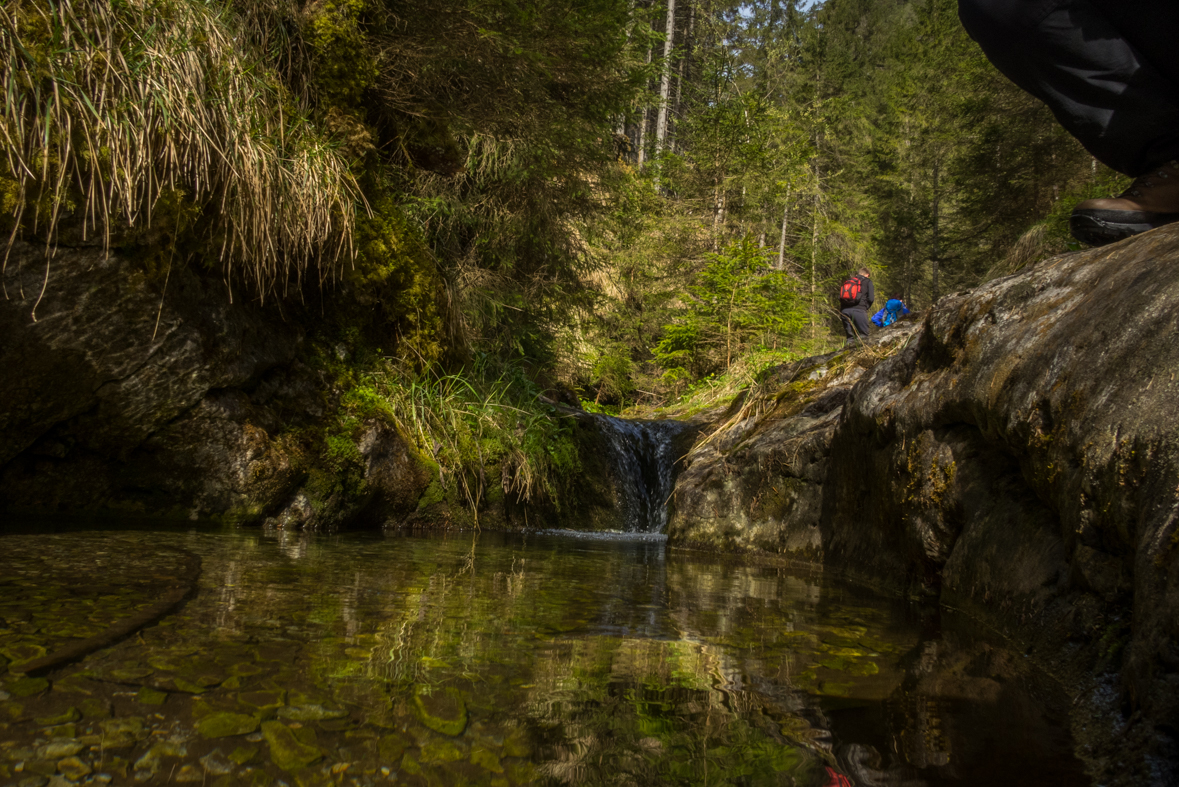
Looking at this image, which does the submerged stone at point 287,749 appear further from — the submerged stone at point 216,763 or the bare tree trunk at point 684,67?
the bare tree trunk at point 684,67

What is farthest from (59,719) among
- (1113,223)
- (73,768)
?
(1113,223)

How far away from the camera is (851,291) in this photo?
1199 centimetres

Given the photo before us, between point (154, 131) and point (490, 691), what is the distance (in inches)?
134

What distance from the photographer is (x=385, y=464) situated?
16.6ft

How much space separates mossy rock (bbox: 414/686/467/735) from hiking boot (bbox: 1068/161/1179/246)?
7.39 ft

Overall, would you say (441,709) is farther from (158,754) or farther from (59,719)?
(59,719)

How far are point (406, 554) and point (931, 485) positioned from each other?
229cm

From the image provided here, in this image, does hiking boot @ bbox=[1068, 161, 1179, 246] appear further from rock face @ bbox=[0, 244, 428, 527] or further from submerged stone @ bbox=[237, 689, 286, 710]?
rock face @ bbox=[0, 244, 428, 527]

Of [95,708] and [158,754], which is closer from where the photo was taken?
[158,754]

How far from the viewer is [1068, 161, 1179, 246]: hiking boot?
2.09 m

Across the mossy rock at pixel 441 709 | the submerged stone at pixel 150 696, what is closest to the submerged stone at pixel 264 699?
the submerged stone at pixel 150 696

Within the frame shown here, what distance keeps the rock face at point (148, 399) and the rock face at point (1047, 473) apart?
3358 mm

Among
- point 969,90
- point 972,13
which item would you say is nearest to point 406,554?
point 972,13

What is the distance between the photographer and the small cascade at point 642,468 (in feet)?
25.0
